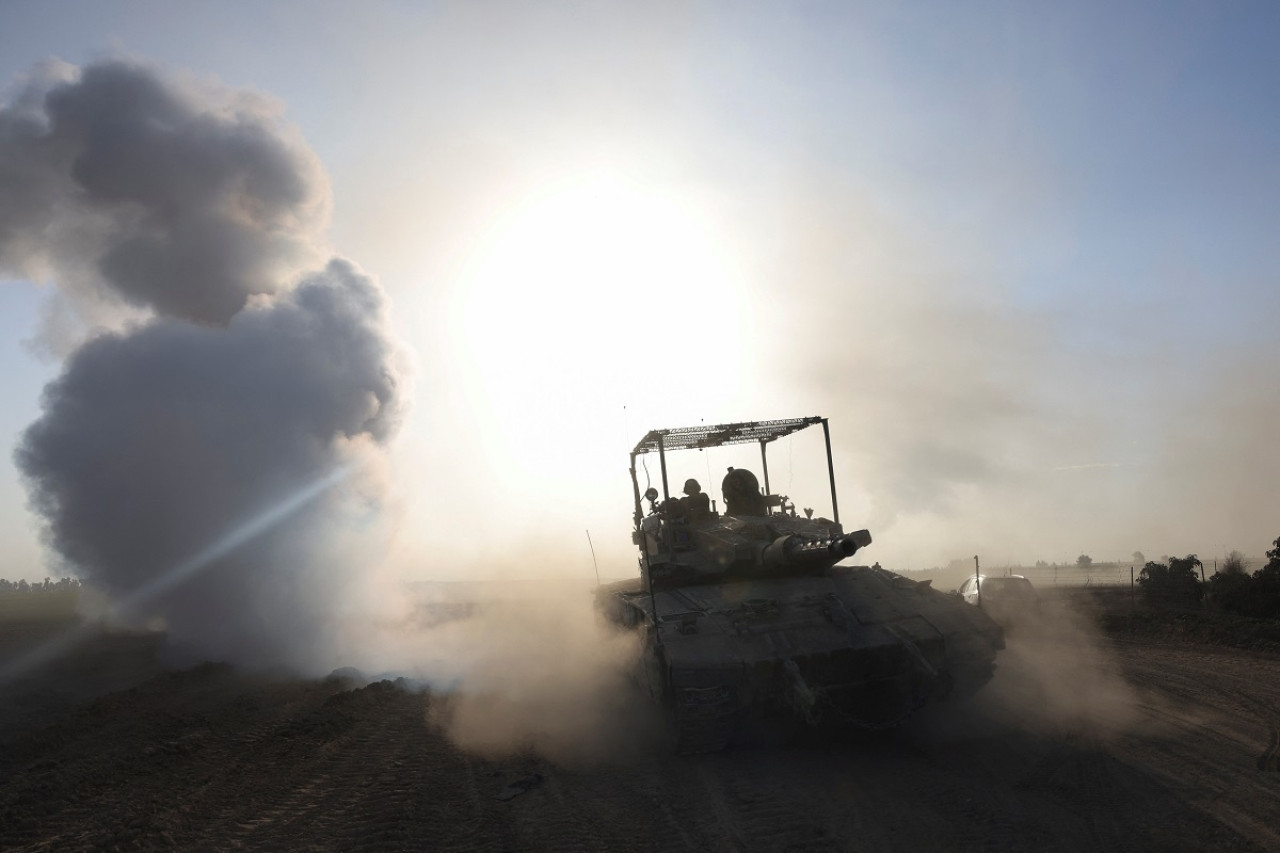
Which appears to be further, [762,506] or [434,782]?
[762,506]

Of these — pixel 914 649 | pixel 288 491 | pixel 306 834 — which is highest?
pixel 288 491

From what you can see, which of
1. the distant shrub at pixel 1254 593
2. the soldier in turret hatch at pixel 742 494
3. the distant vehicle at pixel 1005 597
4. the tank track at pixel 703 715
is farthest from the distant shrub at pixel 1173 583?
the tank track at pixel 703 715

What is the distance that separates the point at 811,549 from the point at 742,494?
3.66 meters

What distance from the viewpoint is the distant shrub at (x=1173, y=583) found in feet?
83.4

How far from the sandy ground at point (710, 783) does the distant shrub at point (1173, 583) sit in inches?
505

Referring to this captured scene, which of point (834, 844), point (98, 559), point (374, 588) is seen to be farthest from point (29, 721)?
point (834, 844)

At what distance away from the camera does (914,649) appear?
10133 millimetres

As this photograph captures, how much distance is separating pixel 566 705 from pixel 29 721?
11278 mm

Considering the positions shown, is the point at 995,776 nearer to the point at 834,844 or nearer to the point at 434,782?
the point at 834,844

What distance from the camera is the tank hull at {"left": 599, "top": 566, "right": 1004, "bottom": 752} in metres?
9.54

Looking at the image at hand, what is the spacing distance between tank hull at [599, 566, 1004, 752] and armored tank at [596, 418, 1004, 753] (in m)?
0.02

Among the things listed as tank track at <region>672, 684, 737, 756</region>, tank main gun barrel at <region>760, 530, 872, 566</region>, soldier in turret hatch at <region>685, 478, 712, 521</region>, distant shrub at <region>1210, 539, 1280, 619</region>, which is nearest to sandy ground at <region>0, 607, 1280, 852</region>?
tank track at <region>672, 684, 737, 756</region>

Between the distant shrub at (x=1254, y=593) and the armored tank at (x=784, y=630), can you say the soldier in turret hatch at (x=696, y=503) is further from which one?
the distant shrub at (x=1254, y=593)

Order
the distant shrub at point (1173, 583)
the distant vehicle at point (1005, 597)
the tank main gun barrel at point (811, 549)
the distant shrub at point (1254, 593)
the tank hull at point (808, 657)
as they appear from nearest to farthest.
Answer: the tank hull at point (808, 657)
the tank main gun barrel at point (811, 549)
the distant vehicle at point (1005, 597)
the distant shrub at point (1254, 593)
the distant shrub at point (1173, 583)
